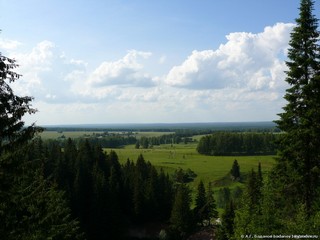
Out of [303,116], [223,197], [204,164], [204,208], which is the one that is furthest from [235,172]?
[303,116]

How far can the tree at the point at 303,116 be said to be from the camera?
74.6ft

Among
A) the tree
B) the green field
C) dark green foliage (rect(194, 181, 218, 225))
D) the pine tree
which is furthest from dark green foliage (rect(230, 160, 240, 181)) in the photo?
the tree

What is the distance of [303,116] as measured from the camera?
22922 mm

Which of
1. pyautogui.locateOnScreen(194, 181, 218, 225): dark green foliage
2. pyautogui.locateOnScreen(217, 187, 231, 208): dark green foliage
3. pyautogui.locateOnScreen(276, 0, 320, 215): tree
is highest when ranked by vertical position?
pyautogui.locateOnScreen(276, 0, 320, 215): tree

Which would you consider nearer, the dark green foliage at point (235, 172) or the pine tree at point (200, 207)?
the pine tree at point (200, 207)

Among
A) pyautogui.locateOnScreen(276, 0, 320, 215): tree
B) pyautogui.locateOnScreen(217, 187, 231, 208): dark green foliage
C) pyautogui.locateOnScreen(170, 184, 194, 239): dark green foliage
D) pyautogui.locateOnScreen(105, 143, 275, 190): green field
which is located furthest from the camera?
pyautogui.locateOnScreen(105, 143, 275, 190): green field

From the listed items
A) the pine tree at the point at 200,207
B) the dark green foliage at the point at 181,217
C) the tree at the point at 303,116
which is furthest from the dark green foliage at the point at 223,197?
the tree at the point at 303,116

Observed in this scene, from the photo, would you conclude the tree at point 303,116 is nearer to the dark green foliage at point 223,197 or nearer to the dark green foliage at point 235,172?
the dark green foliage at point 223,197

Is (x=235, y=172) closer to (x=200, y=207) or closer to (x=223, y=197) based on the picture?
(x=223, y=197)

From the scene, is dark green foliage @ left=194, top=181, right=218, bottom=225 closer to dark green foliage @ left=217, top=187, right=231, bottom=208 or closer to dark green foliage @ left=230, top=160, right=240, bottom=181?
dark green foliage @ left=217, top=187, right=231, bottom=208

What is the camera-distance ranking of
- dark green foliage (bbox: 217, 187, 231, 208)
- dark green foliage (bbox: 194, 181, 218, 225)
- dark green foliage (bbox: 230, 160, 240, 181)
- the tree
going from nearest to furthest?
the tree → dark green foliage (bbox: 194, 181, 218, 225) → dark green foliage (bbox: 217, 187, 231, 208) → dark green foliage (bbox: 230, 160, 240, 181)

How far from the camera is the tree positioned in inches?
896

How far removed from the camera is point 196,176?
461 feet

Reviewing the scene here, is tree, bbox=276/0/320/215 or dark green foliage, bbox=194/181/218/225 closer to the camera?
tree, bbox=276/0/320/215
